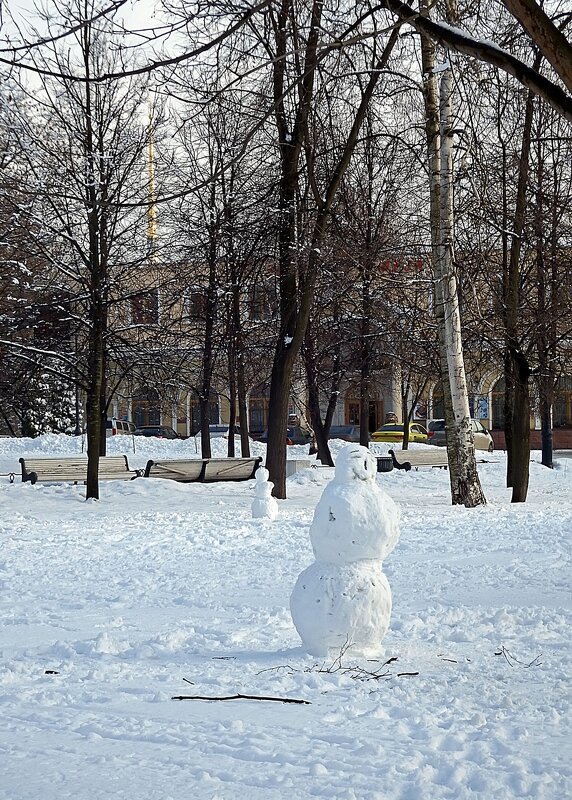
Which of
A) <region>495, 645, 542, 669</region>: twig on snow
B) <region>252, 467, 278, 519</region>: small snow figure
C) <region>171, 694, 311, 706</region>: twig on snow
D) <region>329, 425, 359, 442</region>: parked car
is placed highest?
<region>329, 425, 359, 442</region>: parked car

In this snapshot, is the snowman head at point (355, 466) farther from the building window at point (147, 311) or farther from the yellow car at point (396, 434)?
the yellow car at point (396, 434)

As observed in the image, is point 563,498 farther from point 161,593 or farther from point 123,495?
point 161,593

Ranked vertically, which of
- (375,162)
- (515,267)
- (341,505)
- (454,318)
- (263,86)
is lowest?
(341,505)

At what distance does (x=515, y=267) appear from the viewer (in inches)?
712

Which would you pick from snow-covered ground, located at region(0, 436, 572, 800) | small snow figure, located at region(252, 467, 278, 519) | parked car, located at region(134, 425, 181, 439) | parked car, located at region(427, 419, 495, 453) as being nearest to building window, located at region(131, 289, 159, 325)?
small snow figure, located at region(252, 467, 278, 519)

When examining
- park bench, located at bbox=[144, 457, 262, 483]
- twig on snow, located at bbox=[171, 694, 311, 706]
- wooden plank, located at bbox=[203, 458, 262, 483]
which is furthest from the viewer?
wooden plank, located at bbox=[203, 458, 262, 483]

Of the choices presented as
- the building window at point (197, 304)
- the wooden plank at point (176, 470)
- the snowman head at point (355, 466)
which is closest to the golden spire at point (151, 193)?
the building window at point (197, 304)

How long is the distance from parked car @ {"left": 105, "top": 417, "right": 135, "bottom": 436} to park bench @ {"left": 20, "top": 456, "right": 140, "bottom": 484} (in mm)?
21519

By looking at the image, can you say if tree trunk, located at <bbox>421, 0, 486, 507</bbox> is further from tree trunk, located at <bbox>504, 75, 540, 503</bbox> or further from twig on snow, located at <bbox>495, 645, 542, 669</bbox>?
twig on snow, located at <bbox>495, 645, 542, 669</bbox>

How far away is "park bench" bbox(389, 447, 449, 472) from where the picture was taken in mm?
28592

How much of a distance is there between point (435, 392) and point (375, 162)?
23.6 meters

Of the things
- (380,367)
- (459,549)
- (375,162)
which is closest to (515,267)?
(459,549)

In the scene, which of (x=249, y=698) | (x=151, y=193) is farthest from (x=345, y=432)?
(x=249, y=698)

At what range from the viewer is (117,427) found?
47062 mm
